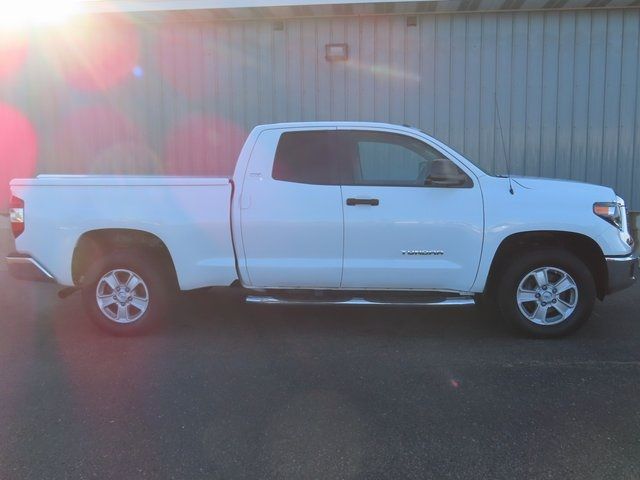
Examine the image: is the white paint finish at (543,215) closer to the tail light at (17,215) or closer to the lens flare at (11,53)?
Result: the tail light at (17,215)

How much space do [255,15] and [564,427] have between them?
320 inches

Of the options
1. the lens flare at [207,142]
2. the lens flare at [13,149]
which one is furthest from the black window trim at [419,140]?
the lens flare at [13,149]

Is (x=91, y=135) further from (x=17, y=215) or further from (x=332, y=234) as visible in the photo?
(x=332, y=234)

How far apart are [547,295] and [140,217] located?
3681 millimetres

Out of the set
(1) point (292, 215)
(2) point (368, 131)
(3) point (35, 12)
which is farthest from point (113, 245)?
(3) point (35, 12)

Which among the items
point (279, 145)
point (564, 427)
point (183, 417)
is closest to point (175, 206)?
point (279, 145)

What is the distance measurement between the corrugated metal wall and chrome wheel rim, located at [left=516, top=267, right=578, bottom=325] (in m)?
5.00

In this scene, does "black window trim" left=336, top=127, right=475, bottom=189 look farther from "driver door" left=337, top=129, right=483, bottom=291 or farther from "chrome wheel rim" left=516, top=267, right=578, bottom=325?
"chrome wheel rim" left=516, top=267, right=578, bottom=325

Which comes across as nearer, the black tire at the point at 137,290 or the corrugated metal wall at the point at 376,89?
the black tire at the point at 137,290

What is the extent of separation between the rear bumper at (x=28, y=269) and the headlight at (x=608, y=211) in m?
4.88

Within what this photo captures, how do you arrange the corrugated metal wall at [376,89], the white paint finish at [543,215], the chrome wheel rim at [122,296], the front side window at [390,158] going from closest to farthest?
the white paint finish at [543,215], the front side window at [390,158], the chrome wheel rim at [122,296], the corrugated metal wall at [376,89]

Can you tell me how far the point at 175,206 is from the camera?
5.14 m

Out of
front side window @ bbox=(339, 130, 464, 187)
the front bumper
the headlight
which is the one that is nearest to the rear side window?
front side window @ bbox=(339, 130, 464, 187)

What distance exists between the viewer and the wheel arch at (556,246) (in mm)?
5066
